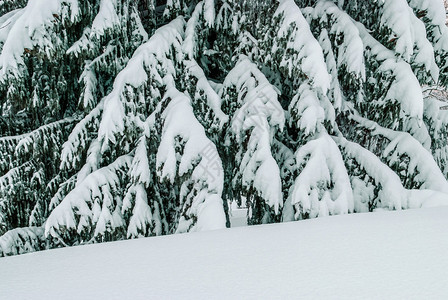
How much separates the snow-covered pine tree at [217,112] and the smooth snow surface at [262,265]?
28.8 inches

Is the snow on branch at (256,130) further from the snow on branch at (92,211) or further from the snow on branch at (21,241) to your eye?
the snow on branch at (21,241)

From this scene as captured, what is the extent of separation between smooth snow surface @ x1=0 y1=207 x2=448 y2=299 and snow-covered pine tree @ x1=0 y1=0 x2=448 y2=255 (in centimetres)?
73

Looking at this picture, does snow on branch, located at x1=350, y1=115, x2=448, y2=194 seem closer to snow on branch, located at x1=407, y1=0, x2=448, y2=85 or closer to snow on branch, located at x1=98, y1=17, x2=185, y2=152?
snow on branch, located at x1=407, y1=0, x2=448, y2=85

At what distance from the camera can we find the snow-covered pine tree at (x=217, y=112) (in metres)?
3.00

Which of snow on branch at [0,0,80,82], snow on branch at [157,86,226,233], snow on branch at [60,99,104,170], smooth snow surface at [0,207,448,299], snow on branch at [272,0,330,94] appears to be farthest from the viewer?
snow on branch at [60,99,104,170]

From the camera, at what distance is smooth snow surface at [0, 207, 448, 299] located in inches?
53.3

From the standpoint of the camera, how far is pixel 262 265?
5.42ft

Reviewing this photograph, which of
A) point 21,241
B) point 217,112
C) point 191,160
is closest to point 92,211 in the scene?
point 191,160

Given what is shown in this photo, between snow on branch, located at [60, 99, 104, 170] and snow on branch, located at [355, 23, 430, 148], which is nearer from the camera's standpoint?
snow on branch, located at [355, 23, 430, 148]

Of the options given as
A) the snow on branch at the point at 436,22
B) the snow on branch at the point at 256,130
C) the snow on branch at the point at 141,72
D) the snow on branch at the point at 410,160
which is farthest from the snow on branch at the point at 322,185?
the snow on branch at the point at 436,22

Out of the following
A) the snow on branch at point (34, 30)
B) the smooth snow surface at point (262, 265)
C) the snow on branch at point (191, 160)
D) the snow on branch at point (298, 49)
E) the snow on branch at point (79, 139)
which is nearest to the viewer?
the smooth snow surface at point (262, 265)

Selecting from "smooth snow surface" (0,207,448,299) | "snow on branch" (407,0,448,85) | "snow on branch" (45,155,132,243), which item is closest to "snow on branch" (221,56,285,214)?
"smooth snow surface" (0,207,448,299)

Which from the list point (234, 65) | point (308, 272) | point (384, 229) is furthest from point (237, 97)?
point (308, 272)

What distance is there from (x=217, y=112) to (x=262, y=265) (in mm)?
1953
